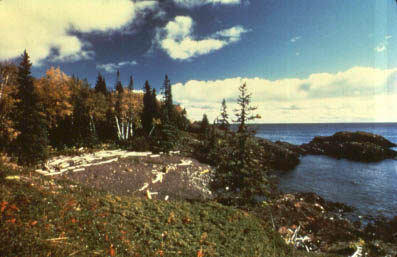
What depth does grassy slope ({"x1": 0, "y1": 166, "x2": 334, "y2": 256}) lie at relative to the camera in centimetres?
459

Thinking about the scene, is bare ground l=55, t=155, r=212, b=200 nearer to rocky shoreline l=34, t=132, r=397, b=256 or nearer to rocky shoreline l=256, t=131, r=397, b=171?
rocky shoreline l=34, t=132, r=397, b=256

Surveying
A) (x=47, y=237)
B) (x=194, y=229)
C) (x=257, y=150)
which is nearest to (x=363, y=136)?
(x=257, y=150)

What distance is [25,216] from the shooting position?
204 inches

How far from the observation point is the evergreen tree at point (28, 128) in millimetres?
15039

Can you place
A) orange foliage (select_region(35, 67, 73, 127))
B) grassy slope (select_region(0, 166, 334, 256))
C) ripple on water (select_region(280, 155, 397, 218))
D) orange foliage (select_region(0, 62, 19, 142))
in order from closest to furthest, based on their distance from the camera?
grassy slope (select_region(0, 166, 334, 256)) < orange foliage (select_region(0, 62, 19, 142)) < ripple on water (select_region(280, 155, 397, 218)) < orange foliage (select_region(35, 67, 73, 127))

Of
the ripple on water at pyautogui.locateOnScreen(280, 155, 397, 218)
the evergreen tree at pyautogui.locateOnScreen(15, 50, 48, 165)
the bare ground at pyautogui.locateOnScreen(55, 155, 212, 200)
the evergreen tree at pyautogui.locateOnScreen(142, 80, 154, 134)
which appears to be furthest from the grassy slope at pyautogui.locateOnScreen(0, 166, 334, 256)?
the evergreen tree at pyautogui.locateOnScreen(142, 80, 154, 134)

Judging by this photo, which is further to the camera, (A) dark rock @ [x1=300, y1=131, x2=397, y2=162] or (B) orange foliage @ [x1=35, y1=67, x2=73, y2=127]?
(A) dark rock @ [x1=300, y1=131, x2=397, y2=162]

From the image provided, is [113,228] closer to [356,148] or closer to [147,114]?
[147,114]

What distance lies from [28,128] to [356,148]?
7133 centimetres

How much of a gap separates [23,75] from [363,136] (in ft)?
295

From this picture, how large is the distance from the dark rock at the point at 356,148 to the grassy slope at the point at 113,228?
177ft

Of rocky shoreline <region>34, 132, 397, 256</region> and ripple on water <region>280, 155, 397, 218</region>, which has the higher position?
rocky shoreline <region>34, 132, 397, 256</region>

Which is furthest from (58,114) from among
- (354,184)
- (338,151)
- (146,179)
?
(338,151)

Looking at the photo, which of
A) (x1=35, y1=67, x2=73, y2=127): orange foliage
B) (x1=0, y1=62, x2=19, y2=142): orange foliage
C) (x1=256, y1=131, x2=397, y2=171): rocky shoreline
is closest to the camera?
(x1=0, y1=62, x2=19, y2=142): orange foliage
